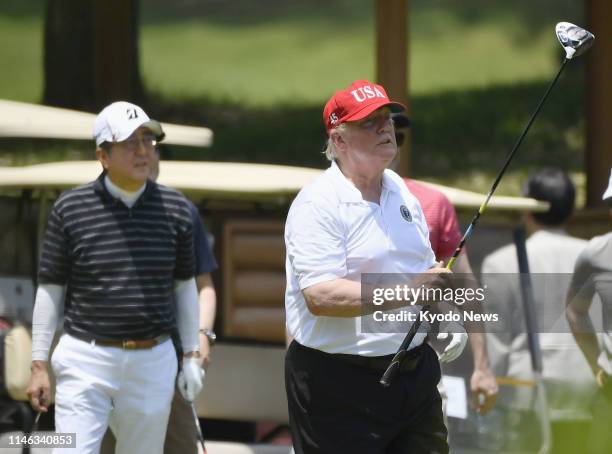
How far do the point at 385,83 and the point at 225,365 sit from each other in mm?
3670

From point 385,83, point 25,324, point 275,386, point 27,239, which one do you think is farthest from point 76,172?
point 385,83

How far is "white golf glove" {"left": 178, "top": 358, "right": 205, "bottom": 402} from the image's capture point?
499 centimetres

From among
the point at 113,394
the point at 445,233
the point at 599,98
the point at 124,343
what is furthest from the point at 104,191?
the point at 599,98

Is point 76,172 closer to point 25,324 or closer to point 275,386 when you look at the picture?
point 25,324

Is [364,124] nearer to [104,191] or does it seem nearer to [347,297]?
[347,297]

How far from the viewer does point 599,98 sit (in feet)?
32.9

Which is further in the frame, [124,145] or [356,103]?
[124,145]

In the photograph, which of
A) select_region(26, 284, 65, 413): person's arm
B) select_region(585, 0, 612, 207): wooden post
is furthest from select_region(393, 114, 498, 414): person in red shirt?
select_region(585, 0, 612, 207): wooden post

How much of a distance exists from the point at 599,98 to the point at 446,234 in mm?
5185

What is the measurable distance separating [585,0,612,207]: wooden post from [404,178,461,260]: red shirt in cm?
490

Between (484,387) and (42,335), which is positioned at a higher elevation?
(42,335)

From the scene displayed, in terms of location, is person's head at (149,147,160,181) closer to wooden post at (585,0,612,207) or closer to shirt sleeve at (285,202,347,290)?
shirt sleeve at (285,202,347,290)

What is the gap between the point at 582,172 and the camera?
35.6 feet

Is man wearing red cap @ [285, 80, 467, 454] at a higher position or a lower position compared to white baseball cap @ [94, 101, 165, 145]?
lower
